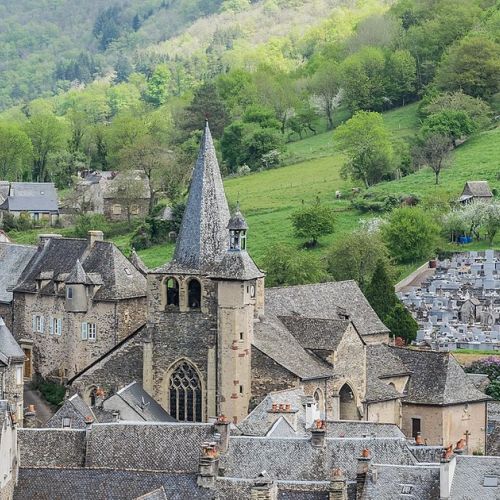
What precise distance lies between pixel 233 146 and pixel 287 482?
11522 cm

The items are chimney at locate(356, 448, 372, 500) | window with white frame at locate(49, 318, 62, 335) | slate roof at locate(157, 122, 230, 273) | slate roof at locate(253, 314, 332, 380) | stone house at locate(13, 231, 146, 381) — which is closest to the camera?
chimney at locate(356, 448, 372, 500)

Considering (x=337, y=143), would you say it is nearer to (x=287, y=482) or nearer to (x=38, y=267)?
(x=38, y=267)

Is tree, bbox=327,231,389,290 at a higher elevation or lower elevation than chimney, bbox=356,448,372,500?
higher

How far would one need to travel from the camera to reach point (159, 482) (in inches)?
2255

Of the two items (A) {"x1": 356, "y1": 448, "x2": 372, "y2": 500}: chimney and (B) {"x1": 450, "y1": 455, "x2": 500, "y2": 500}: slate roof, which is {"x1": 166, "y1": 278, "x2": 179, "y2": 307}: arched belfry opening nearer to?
(A) {"x1": 356, "y1": 448, "x2": 372, "y2": 500}: chimney

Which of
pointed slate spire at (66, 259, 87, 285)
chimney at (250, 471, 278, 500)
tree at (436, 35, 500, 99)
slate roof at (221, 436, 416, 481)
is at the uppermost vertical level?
tree at (436, 35, 500, 99)

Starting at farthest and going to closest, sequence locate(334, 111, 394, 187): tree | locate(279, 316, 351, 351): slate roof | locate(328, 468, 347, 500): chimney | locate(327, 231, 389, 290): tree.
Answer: locate(334, 111, 394, 187): tree, locate(327, 231, 389, 290): tree, locate(279, 316, 351, 351): slate roof, locate(328, 468, 347, 500): chimney

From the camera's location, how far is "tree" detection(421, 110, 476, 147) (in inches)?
6230

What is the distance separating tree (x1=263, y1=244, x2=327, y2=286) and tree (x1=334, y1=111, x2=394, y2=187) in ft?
120

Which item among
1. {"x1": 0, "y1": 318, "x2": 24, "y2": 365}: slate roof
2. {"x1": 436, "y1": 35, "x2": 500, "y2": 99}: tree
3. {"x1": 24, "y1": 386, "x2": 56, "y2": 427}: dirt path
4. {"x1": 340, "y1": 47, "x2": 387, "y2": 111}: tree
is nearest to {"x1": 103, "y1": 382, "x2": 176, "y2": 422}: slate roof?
{"x1": 24, "y1": 386, "x2": 56, "y2": 427}: dirt path

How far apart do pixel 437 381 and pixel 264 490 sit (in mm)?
37345

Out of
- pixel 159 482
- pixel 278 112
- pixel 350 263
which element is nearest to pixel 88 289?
pixel 350 263

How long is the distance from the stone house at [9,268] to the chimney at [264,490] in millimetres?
45724

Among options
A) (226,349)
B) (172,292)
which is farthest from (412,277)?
(226,349)
